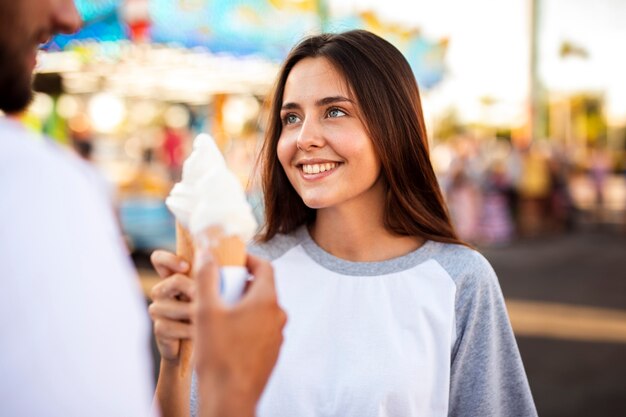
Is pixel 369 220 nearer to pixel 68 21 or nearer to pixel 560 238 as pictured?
pixel 68 21

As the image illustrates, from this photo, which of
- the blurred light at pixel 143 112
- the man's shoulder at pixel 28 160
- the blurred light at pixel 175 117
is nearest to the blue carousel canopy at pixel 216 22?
the man's shoulder at pixel 28 160

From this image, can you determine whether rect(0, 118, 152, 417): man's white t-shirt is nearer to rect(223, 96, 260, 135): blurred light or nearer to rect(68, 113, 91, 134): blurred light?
rect(68, 113, 91, 134): blurred light

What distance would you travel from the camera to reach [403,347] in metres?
1.69

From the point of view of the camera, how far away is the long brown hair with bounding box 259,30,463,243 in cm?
188

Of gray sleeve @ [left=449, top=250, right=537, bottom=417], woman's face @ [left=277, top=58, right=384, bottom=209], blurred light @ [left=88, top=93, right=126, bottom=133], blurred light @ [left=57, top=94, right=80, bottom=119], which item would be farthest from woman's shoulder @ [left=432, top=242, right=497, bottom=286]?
blurred light @ [left=88, top=93, right=126, bottom=133]

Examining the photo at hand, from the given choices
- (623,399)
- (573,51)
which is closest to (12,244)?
(623,399)

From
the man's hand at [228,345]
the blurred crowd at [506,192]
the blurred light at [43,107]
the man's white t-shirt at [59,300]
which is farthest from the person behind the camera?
the blurred crowd at [506,192]

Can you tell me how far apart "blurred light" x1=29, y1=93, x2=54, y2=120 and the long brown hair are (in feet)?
28.1

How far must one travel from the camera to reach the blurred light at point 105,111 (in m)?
13.8

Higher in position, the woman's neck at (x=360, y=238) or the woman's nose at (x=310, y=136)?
the woman's nose at (x=310, y=136)

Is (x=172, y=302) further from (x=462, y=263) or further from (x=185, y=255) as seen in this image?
(x=462, y=263)

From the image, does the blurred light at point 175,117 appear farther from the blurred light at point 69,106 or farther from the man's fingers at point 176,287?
the man's fingers at point 176,287

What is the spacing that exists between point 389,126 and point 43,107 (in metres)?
10.2

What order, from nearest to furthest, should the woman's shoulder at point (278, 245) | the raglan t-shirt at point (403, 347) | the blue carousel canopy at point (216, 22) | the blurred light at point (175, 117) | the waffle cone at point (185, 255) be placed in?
the waffle cone at point (185, 255), the raglan t-shirt at point (403, 347), the woman's shoulder at point (278, 245), the blue carousel canopy at point (216, 22), the blurred light at point (175, 117)
